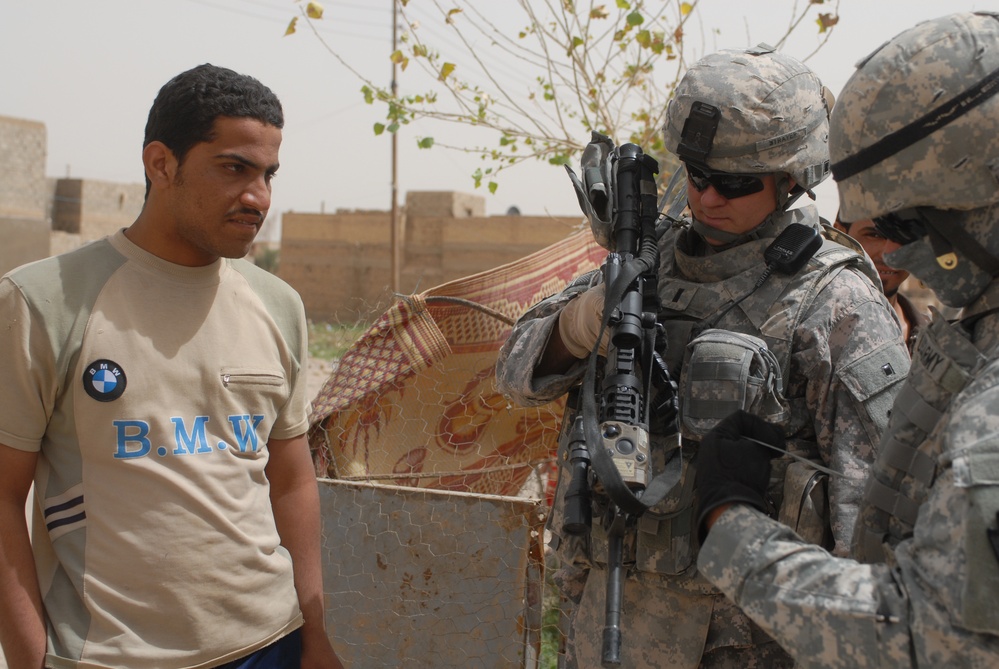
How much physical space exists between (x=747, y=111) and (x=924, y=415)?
907 millimetres

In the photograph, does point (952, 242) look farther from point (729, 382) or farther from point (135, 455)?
point (135, 455)

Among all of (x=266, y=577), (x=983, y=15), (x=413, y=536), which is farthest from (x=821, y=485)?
(x=413, y=536)

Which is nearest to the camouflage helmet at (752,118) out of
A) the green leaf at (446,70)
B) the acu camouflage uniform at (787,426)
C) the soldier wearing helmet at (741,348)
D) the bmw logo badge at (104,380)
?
the soldier wearing helmet at (741,348)

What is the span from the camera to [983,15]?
148 cm

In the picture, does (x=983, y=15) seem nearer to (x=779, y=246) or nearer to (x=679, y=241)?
(x=779, y=246)

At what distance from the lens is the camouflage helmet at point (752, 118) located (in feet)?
6.81

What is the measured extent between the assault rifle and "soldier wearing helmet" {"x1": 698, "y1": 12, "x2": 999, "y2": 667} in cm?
28

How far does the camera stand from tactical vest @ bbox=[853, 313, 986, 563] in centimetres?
138

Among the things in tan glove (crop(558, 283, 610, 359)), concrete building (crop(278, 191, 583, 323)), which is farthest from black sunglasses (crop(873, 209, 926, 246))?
concrete building (crop(278, 191, 583, 323))

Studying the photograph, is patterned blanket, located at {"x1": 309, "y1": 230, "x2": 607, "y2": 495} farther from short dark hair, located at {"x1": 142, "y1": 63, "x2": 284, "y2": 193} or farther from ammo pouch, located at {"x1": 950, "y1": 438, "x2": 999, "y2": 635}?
ammo pouch, located at {"x1": 950, "y1": 438, "x2": 999, "y2": 635}

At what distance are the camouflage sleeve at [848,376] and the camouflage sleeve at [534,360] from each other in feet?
1.80

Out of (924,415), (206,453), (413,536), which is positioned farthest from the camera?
(413,536)

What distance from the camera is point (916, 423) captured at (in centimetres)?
142

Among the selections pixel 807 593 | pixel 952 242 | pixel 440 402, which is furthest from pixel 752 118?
pixel 440 402
